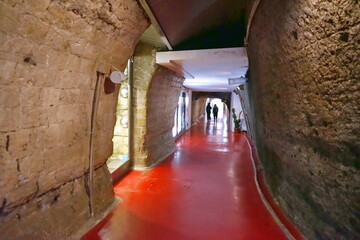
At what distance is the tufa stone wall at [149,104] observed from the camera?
14.1 feet

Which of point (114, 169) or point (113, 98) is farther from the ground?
point (113, 98)

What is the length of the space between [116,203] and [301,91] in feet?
9.67

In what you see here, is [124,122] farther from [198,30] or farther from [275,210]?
[275,210]

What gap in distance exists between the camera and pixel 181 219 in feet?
9.23

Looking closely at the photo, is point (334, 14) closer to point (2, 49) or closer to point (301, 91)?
point (301, 91)

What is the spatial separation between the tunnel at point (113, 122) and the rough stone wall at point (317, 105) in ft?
0.03

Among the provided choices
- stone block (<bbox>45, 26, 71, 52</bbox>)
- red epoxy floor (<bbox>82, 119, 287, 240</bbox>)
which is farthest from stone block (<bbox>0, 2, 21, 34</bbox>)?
red epoxy floor (<bbox>82, 119, 287, 240</bbox>)

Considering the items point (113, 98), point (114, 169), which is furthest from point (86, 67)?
point (114, 169)

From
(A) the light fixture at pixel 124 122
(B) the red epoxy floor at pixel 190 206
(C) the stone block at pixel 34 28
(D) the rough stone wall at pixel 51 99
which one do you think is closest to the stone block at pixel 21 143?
(D) the rough stone wall at pixel 51 99

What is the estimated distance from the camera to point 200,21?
3850mm

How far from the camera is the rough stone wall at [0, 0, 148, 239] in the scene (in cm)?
153

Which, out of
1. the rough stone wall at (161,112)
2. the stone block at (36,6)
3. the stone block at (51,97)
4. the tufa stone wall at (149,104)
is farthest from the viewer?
the rough stone wall at (161,112)

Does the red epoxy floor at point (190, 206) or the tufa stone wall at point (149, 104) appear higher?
the tufa stone wall at point (149, 104)

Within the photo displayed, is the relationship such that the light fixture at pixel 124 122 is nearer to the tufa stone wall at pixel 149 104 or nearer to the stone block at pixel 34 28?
the tufa stone wall at pixel 149 104
